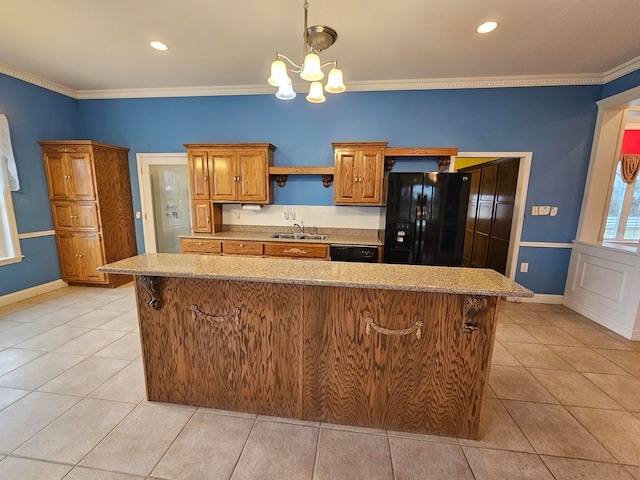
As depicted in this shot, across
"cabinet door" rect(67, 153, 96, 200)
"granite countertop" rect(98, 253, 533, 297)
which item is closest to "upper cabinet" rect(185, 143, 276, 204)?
"cabinet door" rect(67, 153, 96, 200)

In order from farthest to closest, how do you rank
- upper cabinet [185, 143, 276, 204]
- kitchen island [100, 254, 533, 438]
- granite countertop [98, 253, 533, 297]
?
upper cabinet [185, 143, 276, 204] → kitchen island [100, 254, 533, 438] → granite countertop [98, 253, 533, 297]

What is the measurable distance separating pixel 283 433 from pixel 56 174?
4446mm

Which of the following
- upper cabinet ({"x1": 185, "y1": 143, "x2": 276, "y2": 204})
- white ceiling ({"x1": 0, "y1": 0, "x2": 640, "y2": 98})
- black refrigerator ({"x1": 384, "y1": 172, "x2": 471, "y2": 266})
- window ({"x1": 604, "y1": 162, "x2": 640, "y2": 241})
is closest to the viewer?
white ceiling ({"x1": 0, "y1": 0, "x2": 640, "y2": 98})

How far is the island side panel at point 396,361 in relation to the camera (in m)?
1.48

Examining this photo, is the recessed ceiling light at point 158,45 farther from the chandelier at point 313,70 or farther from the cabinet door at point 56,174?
the cabinet door at point 56,174

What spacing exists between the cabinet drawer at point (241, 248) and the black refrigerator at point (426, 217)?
163 centimetres

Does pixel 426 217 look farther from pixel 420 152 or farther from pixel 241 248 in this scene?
pixel 241 248

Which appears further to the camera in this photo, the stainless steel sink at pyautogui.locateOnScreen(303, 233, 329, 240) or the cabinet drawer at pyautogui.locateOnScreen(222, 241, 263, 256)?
the stainless steel sink at pyautogui.locateOnScreen(303, 233, 329, 240)

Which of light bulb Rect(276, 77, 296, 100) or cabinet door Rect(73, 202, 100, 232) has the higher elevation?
light bulb Rect(276, 77, 296, 100)

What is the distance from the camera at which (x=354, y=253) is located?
3336 mm

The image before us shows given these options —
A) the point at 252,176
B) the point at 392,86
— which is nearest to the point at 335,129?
the point at 392,86

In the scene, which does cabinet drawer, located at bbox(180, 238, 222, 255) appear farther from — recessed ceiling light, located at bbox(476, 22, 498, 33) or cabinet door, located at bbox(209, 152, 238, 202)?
recessed ceiling light, located at bbox(476, 22, 498, 33)

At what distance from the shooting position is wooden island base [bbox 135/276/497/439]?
4.87ft

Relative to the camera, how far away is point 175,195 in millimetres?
4281
